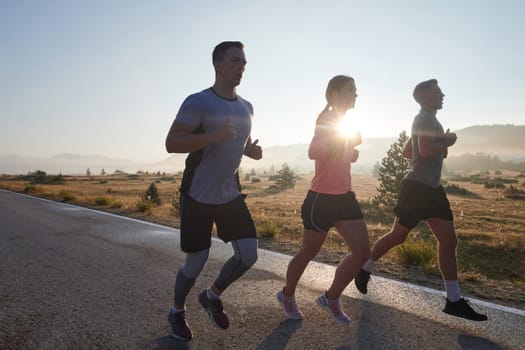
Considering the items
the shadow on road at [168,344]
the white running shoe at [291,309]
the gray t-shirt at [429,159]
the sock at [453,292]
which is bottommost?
the shadow on road at [168,344]

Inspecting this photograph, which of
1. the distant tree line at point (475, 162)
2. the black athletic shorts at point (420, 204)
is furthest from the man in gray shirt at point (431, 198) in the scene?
the distant tree line at point (475, 162)

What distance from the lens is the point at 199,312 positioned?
134 inches

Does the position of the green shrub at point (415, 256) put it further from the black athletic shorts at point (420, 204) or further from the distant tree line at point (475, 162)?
the distant tree line at point (475, 162)

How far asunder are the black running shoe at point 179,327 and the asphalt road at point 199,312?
0.05 metres

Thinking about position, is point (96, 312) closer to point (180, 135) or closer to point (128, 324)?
point (128, 324)

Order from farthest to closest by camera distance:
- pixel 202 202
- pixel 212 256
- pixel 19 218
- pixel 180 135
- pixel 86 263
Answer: pixel 19 218 → pixel 212 256 → pixel 86 263 → pixel 202 202 → pixel 180 135

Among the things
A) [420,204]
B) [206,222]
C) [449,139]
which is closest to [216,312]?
[206,222]

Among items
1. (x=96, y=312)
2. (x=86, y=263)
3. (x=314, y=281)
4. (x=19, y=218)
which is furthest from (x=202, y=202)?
(x=19, y=218)

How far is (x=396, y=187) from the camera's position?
1888 cm

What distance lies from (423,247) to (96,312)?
16.0ft

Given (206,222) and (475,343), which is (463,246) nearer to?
(475,343)

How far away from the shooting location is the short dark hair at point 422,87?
3599mm

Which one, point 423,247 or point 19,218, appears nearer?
point 423,247

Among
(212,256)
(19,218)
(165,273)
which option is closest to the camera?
(165,273)
